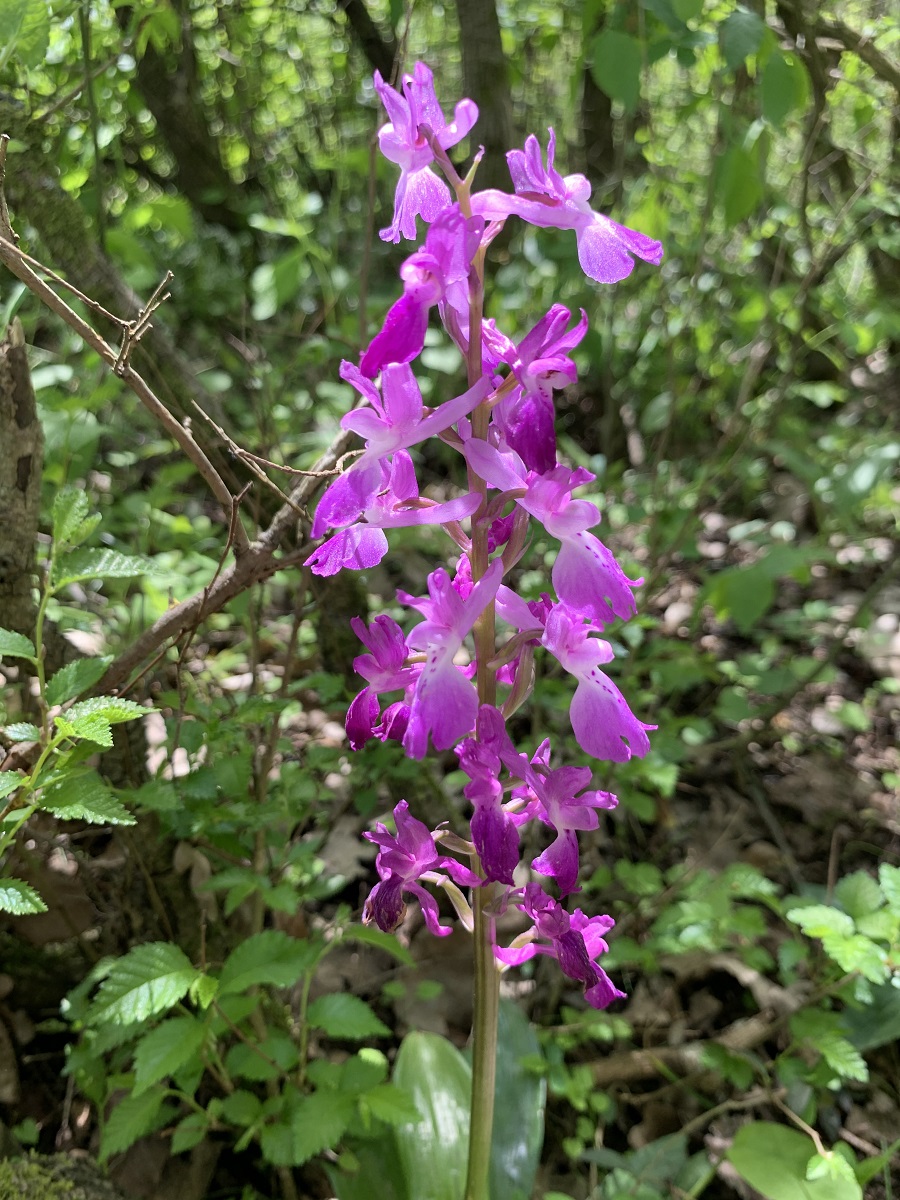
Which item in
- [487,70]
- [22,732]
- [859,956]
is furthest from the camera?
[487,70]

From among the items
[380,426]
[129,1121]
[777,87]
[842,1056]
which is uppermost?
[777,87]

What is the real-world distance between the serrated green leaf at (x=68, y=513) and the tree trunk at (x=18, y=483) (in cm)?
16

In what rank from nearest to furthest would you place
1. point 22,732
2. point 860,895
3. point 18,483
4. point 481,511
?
point 481,511 < point 22,732 < point 18,483 < point 860,895

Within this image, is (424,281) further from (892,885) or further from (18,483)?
(892,885)

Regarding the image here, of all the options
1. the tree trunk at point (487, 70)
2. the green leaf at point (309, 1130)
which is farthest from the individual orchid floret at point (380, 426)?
the tree trunk at point (487, 70)

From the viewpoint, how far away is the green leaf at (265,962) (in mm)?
1260

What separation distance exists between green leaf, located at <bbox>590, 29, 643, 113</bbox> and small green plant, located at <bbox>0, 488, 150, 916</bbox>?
4.62 feet

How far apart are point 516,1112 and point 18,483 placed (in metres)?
1.39

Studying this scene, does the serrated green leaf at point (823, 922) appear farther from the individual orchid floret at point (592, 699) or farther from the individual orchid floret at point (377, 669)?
the individual orchid floret at point (377, 669)

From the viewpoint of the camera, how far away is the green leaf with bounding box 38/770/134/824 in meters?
1.07

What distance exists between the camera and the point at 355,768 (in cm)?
188

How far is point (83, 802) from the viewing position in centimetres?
109

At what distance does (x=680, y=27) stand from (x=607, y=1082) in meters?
2.23

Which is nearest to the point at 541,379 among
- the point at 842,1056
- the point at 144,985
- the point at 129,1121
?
the point at 144,985
